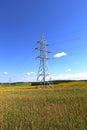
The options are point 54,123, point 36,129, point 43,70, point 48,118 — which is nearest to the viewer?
point 36,129

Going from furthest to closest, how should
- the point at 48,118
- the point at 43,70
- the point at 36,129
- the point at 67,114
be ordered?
the point at 43,70 < the point at 67,114 < the point at 48,118 < the point at 36,129

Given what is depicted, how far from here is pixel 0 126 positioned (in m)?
6.44

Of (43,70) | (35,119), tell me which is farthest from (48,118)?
(43,70)

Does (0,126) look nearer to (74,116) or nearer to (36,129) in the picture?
(36,129)

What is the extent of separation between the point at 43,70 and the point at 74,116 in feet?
136

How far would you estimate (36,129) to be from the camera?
18.9ft

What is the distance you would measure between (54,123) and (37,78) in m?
42.7

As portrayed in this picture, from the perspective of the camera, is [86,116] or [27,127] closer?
[27,127]

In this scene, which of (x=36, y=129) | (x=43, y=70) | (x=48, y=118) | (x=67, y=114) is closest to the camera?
(x=36, y=129)

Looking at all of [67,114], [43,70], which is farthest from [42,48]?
[67,114]

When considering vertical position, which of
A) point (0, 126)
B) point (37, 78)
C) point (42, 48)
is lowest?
point (0, 126)

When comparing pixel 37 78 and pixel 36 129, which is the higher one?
pixel 37 78

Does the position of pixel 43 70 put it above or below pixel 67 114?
above

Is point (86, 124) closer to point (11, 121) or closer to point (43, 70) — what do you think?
point (11, 121)
